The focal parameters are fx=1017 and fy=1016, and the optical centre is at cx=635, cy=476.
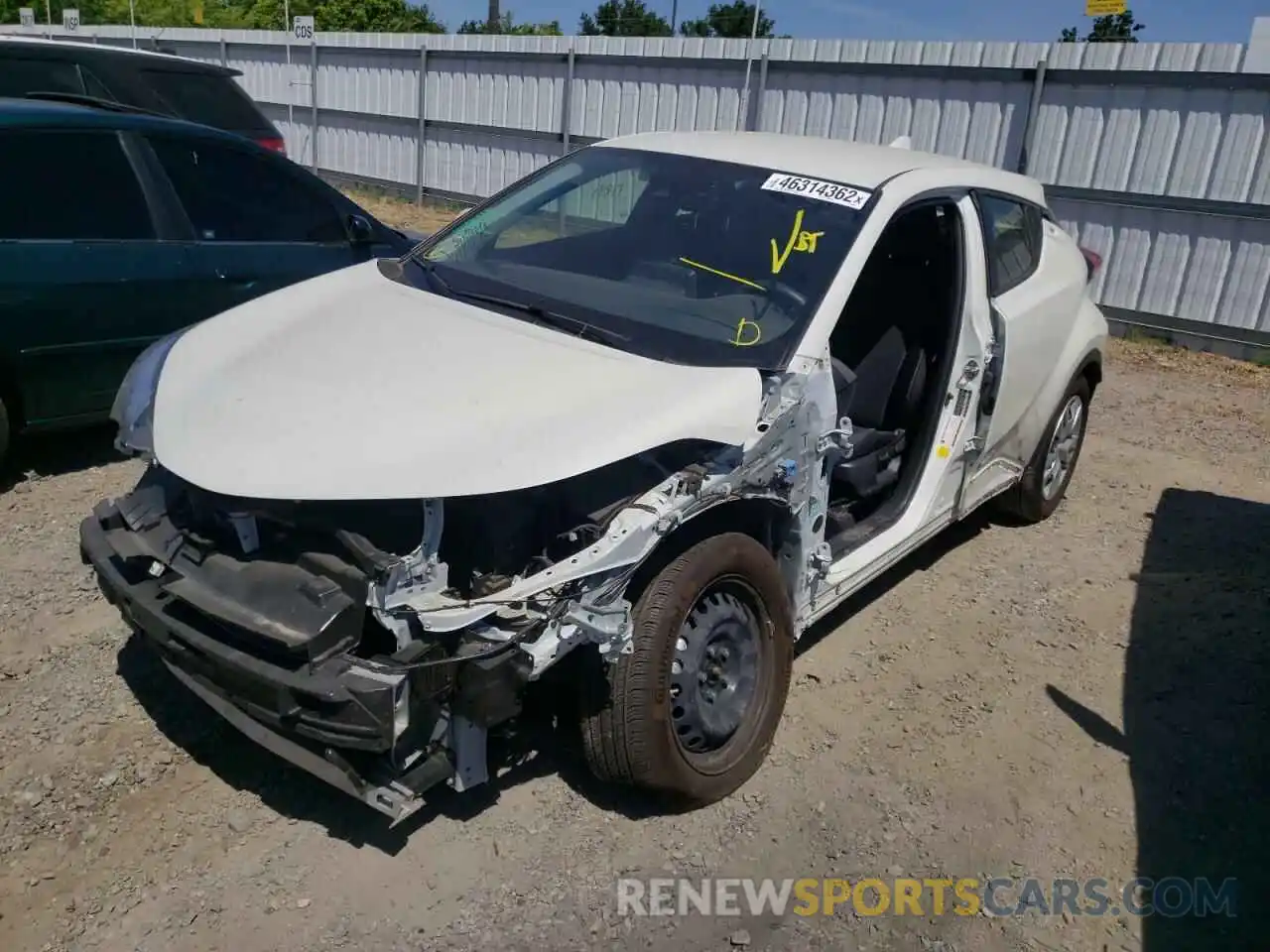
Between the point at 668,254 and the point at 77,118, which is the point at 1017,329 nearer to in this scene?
the point at 668,254

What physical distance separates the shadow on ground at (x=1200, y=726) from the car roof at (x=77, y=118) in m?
4.95

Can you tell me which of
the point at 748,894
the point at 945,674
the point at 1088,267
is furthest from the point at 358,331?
the point at 1088,267

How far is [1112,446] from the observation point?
6.81 m

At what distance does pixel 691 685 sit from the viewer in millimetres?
2910

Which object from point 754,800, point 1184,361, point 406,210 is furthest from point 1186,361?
point 406,210

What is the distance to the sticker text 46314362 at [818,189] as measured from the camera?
3506mm

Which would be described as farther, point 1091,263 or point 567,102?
point 567,102

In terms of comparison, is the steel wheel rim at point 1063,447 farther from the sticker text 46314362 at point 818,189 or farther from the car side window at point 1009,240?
the sticker text 46314362 at point 818,189

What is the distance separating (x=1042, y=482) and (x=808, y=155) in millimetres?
2359

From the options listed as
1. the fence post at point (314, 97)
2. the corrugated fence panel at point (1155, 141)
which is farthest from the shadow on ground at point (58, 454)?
the fence post at point (314, 97)

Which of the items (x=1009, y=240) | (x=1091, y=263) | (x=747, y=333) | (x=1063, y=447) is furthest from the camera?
(x=1091, y=263)

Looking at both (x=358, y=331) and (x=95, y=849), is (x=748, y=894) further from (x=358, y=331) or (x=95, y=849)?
(x=358, y=331)

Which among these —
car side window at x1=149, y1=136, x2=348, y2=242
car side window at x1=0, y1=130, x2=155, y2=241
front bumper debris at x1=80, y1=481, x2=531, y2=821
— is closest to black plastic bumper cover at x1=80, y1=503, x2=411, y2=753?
front bumper debris at x1=80, y1=481, x2=531, y2=821

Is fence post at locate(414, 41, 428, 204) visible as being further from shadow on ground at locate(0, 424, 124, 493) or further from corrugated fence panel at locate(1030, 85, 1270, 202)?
shadow on ground at locate(0, 424, 124, 493)
